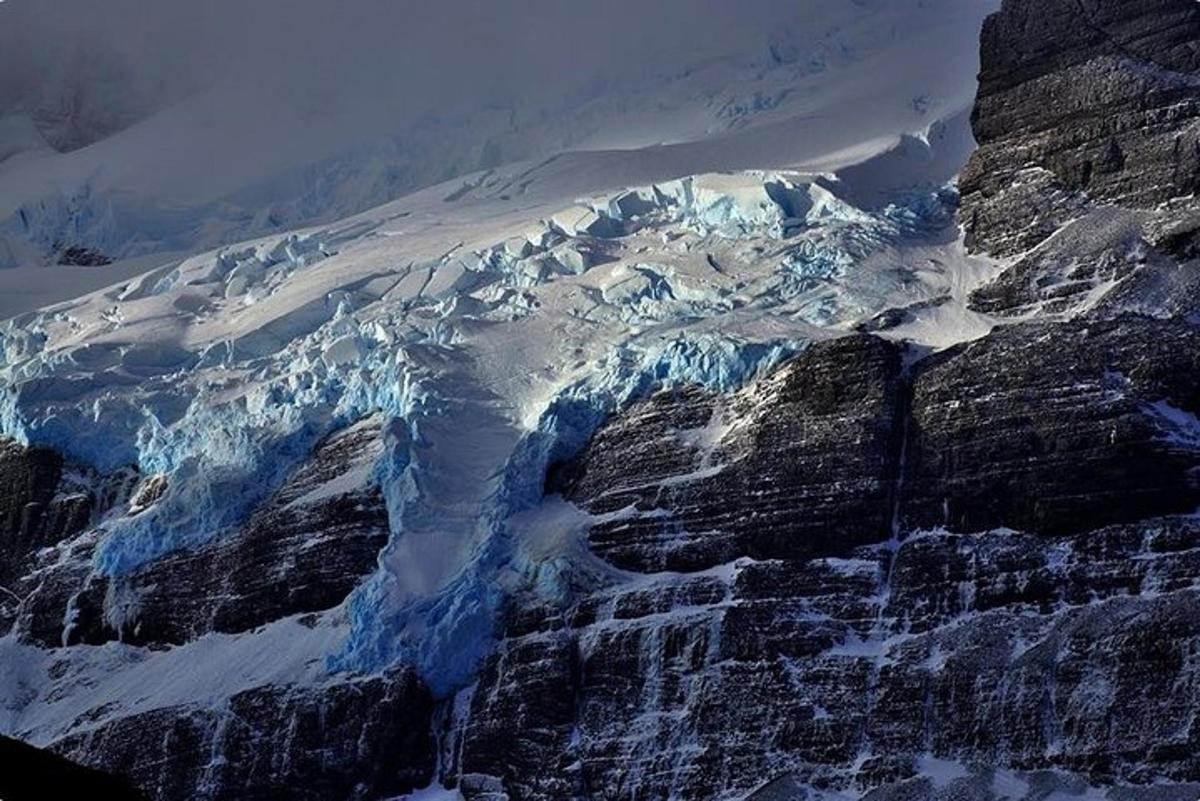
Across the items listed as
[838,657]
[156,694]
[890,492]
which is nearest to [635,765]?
[838,657]

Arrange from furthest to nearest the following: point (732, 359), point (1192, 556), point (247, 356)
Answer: point (247, 356) → point (732, 359) → point (1192, 556)

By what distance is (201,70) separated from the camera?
154250mm

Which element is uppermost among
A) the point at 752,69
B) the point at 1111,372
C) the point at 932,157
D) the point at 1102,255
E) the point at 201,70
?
the point at 201,70

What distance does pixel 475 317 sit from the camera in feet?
335

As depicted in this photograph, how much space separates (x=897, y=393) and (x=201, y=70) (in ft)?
265

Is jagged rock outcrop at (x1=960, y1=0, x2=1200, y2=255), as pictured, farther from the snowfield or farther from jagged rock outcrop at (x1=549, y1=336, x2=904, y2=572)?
jagged rock outcrop at (x1=549, y1=336, x2=904, y2=572)

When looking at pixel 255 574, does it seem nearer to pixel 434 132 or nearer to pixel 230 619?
pixel 230 619

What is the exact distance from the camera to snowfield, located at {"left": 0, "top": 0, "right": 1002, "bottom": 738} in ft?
289

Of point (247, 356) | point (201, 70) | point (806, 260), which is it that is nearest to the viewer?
point (806, 260)

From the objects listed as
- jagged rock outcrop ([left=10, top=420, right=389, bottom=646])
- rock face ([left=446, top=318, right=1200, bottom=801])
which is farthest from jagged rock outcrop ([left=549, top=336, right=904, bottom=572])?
jagged rock outcrop ([left=10, top=420, right=389, bottom=646])

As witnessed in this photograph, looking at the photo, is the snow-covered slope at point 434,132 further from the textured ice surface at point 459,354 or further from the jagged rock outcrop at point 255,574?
the jagged rock outcrop at point 255,574

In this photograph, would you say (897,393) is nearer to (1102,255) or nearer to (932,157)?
(1102,255)

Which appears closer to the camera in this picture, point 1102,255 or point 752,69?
point 1102,255

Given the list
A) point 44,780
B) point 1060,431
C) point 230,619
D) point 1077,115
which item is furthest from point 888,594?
point 44,780
